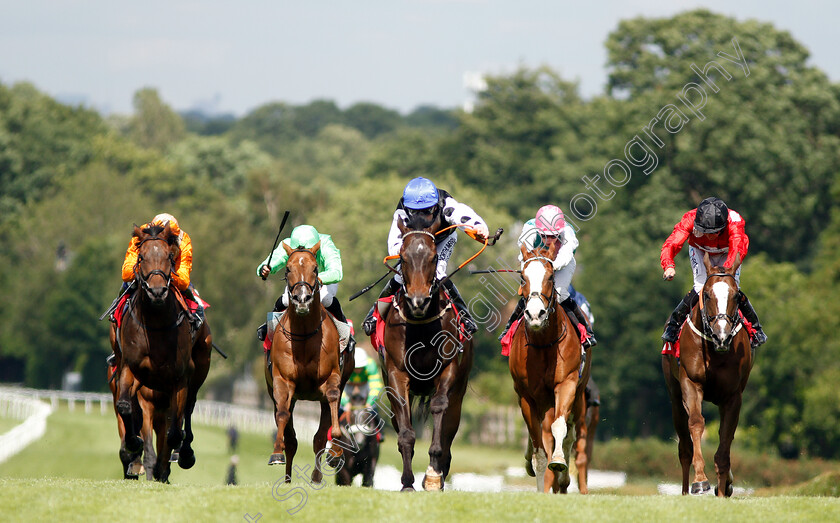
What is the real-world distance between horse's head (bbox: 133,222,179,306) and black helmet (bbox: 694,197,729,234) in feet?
21.6

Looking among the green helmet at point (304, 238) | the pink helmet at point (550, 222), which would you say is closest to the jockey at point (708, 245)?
the pink helmet at point (550, 222)

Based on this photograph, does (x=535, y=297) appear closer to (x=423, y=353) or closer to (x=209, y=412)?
(x=423, y=353)

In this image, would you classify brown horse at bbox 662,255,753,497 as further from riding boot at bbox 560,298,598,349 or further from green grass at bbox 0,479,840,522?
riding boot at bbox 560,298,598,349

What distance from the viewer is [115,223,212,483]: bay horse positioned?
46.3 ft

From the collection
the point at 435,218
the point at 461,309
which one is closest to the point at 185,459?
the point at 461,309

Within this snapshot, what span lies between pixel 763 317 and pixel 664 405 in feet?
27.3

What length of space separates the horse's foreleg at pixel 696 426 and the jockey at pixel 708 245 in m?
0.97

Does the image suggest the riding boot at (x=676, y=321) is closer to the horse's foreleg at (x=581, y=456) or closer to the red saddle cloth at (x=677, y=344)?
the red saddle cloth at (x=677, y=344)

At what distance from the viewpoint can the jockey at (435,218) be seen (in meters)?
14.1

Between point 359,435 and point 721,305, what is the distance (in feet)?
29.7

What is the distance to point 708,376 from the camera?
46.7 ft

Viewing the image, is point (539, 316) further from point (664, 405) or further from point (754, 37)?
point (754, 37)

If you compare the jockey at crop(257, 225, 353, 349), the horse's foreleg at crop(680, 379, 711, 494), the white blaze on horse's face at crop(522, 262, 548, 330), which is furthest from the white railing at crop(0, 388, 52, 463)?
the horse's foreleg at crop(680, 379, 711, 494)

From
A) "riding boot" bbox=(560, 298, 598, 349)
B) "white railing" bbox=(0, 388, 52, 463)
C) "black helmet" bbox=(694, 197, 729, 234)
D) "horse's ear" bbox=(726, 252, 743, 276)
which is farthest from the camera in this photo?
"white railing" bbox=(0, 388, 52, 463)
